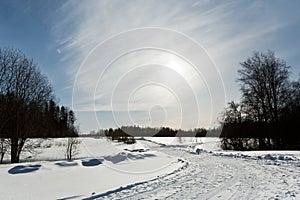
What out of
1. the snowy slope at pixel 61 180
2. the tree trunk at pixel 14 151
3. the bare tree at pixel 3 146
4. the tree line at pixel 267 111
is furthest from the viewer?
the tree line at pixel 267 111

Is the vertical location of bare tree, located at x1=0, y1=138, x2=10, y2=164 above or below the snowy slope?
above

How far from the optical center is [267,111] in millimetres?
29125

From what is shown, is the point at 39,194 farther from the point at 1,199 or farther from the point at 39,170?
the point at 39,170

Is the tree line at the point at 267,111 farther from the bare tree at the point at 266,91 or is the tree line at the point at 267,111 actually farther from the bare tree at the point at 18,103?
the bare tree at the point at 18,103

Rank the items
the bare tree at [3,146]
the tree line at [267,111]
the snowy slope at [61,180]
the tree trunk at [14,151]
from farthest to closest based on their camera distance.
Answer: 1. the tree line at [267,111]
2. the tree trunk at [14,151]
3. the bare tree at [3,146]
4. the snowy slope at [61,180]

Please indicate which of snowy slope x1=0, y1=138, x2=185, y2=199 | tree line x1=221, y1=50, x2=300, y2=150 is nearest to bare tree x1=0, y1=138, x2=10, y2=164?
snowy slope x1=0, y1=138, x2=185, y2=199

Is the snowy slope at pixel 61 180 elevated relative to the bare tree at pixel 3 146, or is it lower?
lower

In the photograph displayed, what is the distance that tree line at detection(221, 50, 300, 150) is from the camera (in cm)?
2866

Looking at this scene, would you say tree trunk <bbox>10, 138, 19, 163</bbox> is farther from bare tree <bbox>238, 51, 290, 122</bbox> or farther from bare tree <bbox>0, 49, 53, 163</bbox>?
bare tree <bbox>238, 51, 290, 122</bbox>

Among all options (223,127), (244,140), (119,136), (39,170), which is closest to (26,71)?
(39,170)

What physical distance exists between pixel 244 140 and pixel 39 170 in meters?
27.0

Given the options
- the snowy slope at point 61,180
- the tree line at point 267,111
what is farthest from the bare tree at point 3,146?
the tree line at point 267,111

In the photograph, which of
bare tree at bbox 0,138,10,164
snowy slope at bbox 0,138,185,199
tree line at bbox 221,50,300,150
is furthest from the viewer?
tree line at bbox 221,50,300,150

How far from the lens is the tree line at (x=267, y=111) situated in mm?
28656
